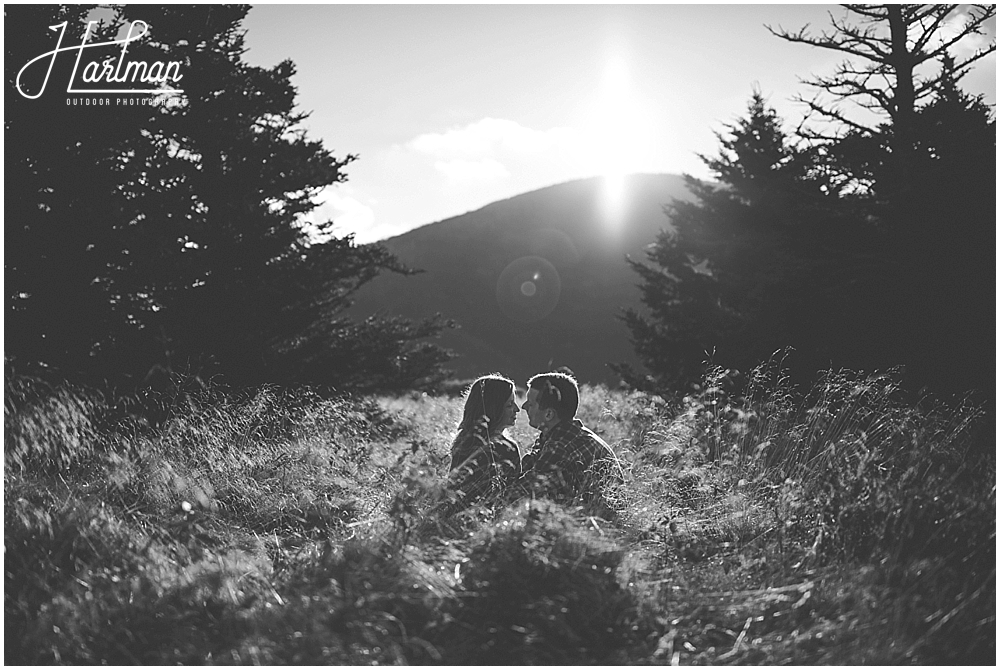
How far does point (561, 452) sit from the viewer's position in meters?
4.10

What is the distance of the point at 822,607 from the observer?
101 inches

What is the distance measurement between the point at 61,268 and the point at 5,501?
492cm

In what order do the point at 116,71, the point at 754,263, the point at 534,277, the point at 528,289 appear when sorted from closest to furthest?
the point at 116,71 < the point at 754,263 < the point at 528,289 < the point at 534,277

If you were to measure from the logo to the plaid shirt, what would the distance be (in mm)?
6560

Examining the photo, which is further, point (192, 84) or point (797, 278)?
point (192, 84)

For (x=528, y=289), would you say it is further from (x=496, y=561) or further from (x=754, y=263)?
(x=496, y=561)

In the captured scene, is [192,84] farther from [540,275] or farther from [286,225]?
[540,275]

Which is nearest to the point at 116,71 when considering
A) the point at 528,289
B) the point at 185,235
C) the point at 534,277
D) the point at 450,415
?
the point at 185,235

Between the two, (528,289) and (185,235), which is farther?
(528,289)

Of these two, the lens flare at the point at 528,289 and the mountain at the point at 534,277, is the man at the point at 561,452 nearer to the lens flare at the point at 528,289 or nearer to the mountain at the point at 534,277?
the mountain at the point at 534,277

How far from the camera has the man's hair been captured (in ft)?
13.9

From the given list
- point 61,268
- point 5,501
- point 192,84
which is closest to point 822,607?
point 5,501

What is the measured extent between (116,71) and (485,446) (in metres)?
7.45

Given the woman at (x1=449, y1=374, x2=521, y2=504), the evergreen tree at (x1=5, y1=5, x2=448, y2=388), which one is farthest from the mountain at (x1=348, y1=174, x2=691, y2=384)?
the woman at (x1=449, y1=374, x2=521, y2=504)
